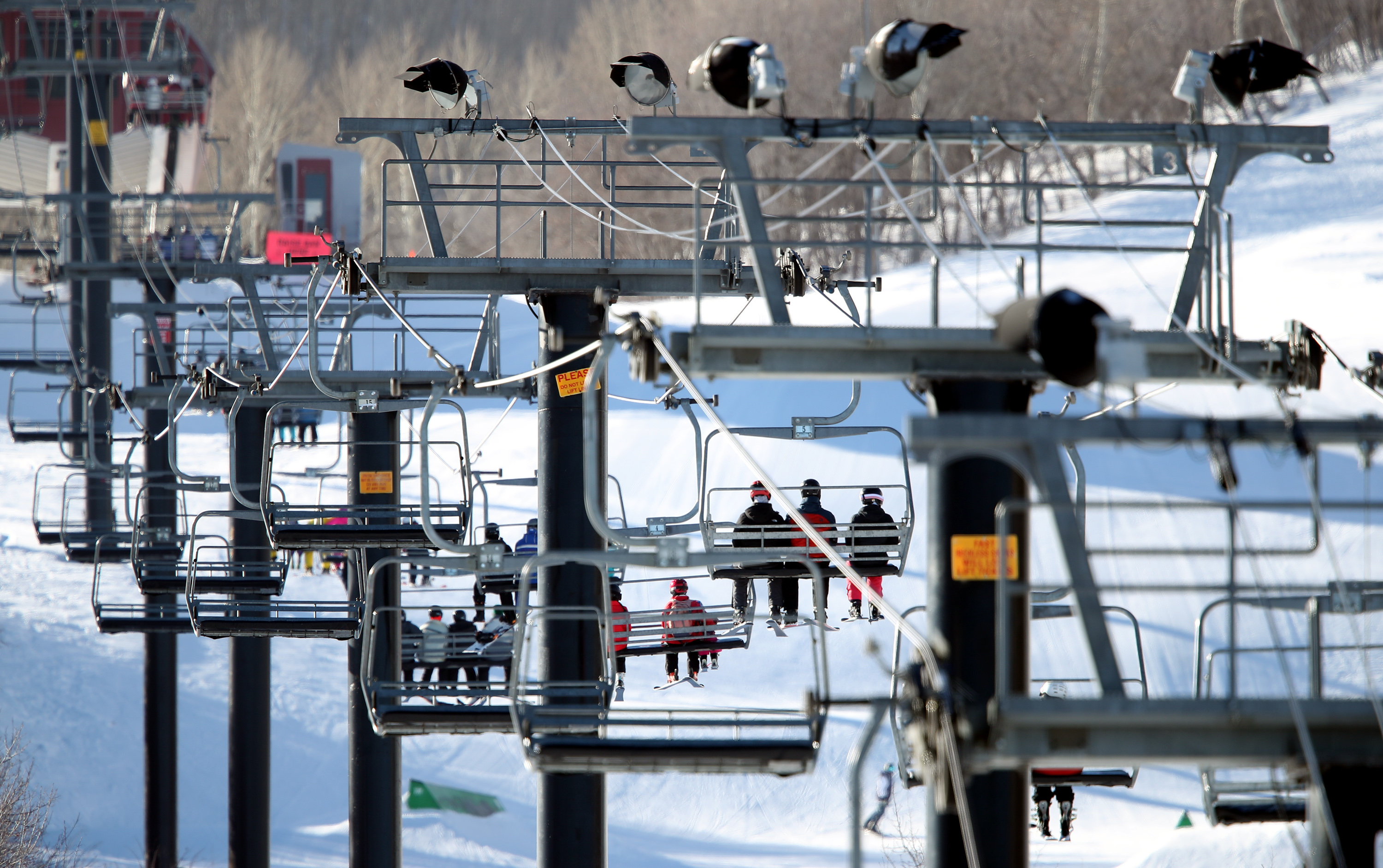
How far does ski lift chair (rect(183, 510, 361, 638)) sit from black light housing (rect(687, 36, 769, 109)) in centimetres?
627

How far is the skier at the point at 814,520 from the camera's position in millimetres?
10547

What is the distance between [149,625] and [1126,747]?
1337 cm

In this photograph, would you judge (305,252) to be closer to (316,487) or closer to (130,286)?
(316,487)

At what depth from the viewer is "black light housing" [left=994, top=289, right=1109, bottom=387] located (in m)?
5.55

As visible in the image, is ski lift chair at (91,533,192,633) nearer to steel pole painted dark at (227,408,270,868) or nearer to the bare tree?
steel pole painted dark at (227,408,270,868)

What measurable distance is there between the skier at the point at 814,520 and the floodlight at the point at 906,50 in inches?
160

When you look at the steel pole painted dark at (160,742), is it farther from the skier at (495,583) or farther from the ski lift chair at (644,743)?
the ski lift chair at (644,743)

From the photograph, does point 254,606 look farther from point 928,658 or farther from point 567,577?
point 928,658

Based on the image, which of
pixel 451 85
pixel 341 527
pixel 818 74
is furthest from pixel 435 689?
pixel 818 74

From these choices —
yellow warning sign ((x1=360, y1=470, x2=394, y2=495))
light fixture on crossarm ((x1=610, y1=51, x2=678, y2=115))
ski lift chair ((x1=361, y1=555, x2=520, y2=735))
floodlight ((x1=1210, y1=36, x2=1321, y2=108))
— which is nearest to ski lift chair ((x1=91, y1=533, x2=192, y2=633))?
yellow warning sign ((x1=360, y1=470, x2=394, y2=495))

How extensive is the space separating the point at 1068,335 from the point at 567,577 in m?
4.69

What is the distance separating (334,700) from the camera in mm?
26734

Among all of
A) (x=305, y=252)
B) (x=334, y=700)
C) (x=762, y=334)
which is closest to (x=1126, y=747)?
(x=762, y=334)

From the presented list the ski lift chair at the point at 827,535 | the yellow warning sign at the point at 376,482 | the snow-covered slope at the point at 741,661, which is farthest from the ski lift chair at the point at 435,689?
the snow-covered slope at the point at 741,661
